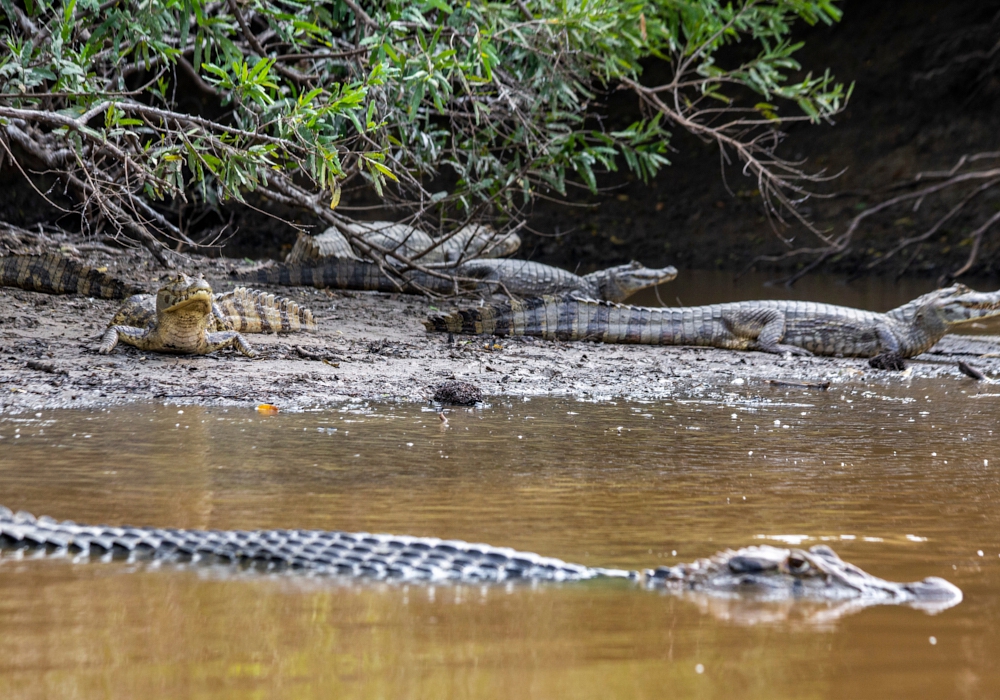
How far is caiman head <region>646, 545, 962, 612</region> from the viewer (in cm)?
225

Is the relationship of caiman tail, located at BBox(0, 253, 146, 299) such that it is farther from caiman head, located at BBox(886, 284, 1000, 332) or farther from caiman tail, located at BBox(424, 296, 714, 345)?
caiman head, located at BBox(886, 284, 1000, 332)

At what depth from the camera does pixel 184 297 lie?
524cm

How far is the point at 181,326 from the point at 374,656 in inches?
152

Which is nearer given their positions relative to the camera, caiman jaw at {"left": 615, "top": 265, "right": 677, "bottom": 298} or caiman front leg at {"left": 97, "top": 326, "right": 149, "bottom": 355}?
caiman front leg at {"left": 97, "top": 326, "right": 149, "bottom": 355}

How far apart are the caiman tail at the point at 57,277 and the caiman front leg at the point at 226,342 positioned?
1804 mm

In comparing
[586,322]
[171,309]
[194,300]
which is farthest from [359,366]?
[586,322]

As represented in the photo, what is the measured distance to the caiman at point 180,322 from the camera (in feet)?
17.3

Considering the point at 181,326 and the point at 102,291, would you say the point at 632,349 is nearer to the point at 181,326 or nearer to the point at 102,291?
the point at 181,326

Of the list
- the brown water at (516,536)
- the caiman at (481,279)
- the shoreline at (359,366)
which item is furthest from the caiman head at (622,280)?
the brown water at (516,536)

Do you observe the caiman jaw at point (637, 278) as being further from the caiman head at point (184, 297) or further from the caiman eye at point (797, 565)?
the caiman eye at point (797, 565)

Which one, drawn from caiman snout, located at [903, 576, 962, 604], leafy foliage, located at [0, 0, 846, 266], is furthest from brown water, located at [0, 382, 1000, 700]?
leafy foliage, located at [0, 0, 846, 266]

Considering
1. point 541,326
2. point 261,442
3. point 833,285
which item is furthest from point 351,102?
point 833,285

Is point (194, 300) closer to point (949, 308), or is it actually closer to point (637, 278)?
point (637, 278)

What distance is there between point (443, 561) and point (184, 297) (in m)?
3.36
